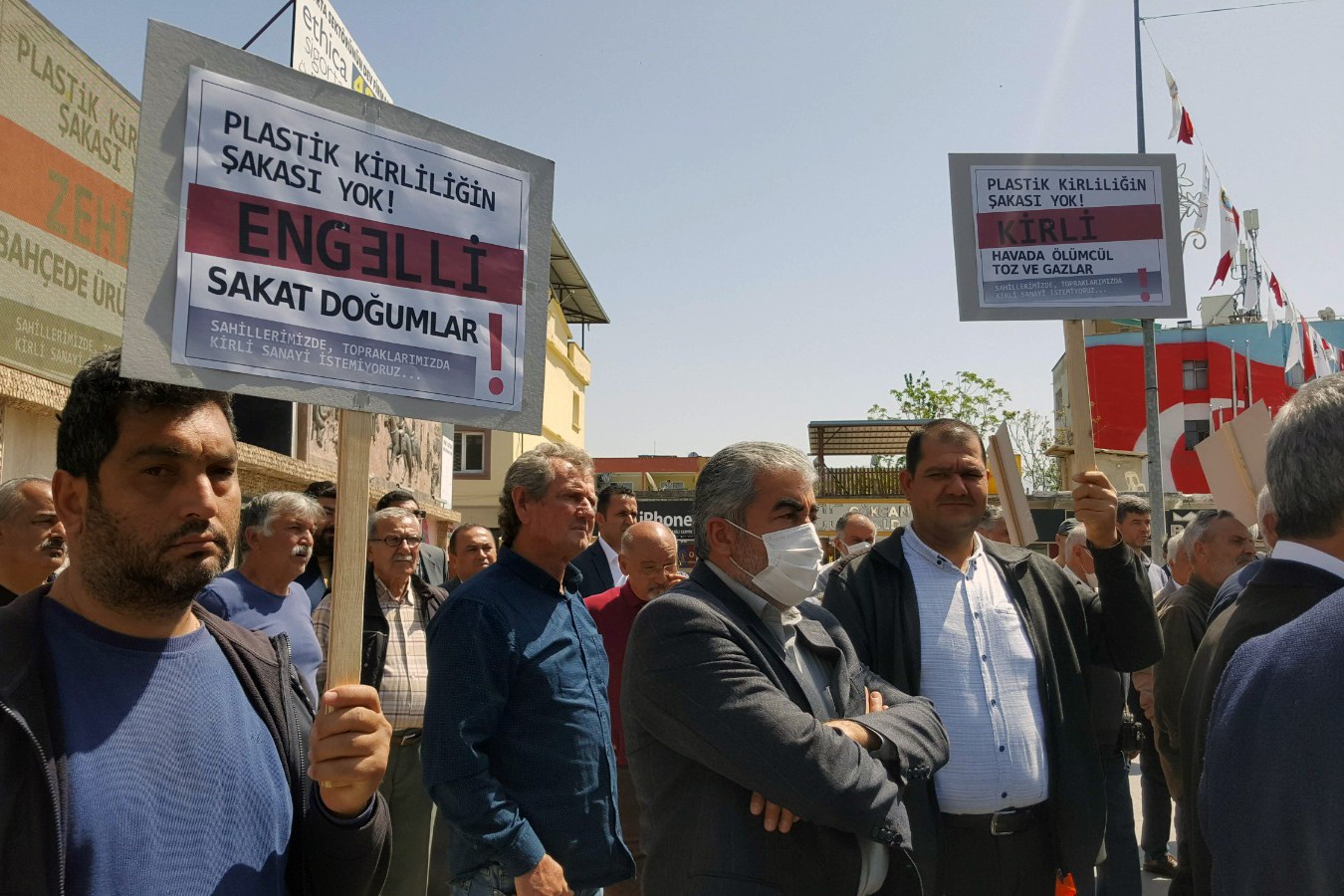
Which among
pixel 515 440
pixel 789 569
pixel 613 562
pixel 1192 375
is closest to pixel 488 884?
pixel 789 569

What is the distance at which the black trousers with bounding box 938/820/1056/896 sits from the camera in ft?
10.8

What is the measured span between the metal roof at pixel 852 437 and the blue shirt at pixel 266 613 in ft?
102

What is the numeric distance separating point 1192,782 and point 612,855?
Result: 65.7 inches

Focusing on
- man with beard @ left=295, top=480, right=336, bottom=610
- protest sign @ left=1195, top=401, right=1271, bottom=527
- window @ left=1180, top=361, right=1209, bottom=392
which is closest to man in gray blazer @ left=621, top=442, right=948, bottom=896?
protest sign @ left=1195, top=401, right=1271, bottom=527

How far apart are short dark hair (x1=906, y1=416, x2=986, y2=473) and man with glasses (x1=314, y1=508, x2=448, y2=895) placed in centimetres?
254

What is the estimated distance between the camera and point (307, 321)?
2.33 meters

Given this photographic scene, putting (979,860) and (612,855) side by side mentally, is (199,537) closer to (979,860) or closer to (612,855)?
(612,855)

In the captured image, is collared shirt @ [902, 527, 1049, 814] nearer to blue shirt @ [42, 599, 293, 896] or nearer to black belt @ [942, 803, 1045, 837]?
black belt @ [942, 803, 1045, 837]

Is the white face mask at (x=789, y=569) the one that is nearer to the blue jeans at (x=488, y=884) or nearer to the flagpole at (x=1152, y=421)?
the blue jeans at (x=488, y=884)

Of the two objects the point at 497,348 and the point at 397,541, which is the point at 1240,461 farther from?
the point at 397,541

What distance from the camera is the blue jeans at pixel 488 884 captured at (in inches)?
122

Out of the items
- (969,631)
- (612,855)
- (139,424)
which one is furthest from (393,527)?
(139,424)

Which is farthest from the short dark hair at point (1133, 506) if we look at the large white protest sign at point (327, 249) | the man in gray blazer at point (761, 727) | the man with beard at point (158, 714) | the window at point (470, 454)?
the window at point (470, 454)

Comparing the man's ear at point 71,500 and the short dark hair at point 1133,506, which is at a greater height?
the short dark hair at point 1133,506
